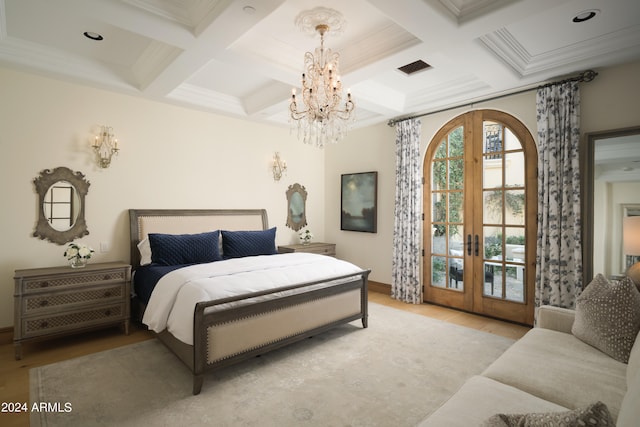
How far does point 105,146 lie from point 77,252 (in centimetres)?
131

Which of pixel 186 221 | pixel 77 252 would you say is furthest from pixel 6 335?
pixel 186 221

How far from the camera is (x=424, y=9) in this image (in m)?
2.35

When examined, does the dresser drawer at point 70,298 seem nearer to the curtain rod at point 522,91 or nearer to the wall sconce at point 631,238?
the curtain rod at point 522,91

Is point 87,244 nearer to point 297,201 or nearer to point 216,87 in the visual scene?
point 216,87

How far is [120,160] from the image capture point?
4.11 m

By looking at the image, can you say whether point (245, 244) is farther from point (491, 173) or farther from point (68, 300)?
point (491, 173)

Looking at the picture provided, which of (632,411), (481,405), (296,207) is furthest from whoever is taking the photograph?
(296,207)

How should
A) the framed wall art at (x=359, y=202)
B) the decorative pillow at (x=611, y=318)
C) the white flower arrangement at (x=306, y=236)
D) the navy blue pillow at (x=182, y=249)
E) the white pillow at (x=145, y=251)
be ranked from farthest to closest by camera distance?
the white flower arrangement at (x=306, y=236) → the framed wall art at (x=359, y=202) → the white pillow at (x=145, y=251) → the navy blue pillow at (x=182, y=249) → the decorative pillow at (x=611, y=318)

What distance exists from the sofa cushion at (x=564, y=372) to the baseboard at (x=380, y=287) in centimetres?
307

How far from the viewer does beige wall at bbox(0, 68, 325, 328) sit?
345 cm

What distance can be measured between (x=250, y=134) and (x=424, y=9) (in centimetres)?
351

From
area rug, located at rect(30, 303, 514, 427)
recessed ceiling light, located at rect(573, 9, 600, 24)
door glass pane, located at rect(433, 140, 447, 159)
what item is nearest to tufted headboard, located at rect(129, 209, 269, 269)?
area rug, located at rect(30, 303, 514, 427)

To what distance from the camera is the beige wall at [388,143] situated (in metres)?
3.29

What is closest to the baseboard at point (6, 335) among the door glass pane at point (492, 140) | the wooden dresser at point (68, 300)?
the wooden dresser at point (68, 300)
